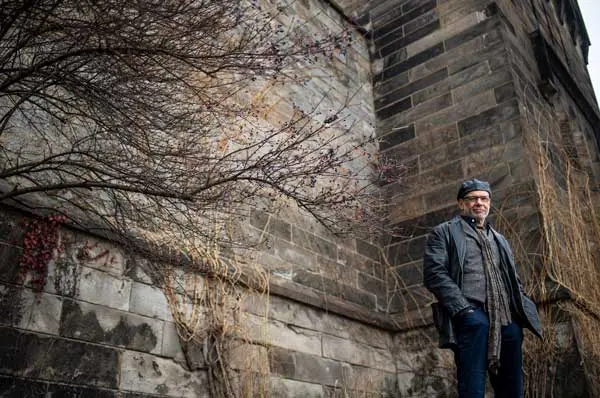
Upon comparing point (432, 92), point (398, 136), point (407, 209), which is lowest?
point (407, 209)

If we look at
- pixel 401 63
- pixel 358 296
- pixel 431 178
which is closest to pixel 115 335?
pixel 358 296

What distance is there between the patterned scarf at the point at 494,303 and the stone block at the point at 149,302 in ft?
6.93

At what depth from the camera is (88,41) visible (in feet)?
8.77

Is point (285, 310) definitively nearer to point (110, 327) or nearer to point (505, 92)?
point (110, 327)

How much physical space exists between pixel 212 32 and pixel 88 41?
24.4 inches

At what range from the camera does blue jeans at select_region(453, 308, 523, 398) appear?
105 inches

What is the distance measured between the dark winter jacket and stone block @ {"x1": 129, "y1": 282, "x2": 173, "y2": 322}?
5.93 feet

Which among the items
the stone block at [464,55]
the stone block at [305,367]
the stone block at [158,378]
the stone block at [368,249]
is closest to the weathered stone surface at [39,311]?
the stone block at [158,378]

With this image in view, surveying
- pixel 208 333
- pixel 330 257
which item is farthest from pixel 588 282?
pixel 208 333

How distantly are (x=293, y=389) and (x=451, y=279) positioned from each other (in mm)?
2033

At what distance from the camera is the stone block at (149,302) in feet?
11.8

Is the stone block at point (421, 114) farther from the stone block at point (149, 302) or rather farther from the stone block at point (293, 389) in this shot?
the stone block at point (149, 302)

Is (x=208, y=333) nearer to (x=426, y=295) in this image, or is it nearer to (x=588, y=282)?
(x=426, y=295)

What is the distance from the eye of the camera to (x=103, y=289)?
342cm
